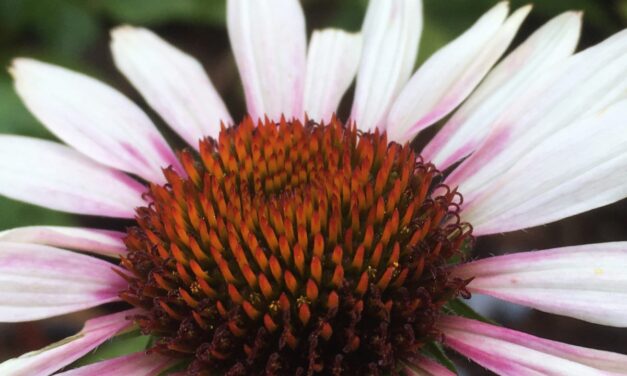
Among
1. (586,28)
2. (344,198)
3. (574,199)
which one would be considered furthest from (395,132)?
(586,28)

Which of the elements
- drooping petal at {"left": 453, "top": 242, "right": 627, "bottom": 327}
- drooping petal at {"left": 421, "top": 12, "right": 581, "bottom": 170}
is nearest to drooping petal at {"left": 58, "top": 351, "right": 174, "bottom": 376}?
drooping petal at {"left": 453, "top": 242, "right": 627, "bottom": 327}

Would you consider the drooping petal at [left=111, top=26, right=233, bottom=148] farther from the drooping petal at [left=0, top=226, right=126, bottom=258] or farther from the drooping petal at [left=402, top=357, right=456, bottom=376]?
the drooping petal at [left=402, top=357, right=456, bottom=376]

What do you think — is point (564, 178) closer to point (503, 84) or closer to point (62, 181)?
point (503, 84)

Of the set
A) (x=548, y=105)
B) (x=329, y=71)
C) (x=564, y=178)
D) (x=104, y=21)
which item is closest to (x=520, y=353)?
(x=564, y=178)

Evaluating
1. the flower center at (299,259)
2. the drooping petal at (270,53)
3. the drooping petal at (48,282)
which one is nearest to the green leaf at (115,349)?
the drooping petal at (48,282)

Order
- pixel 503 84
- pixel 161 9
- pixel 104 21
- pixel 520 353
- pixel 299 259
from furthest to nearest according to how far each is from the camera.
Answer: pixel 104 21, pixel 161 9, pixel 503 84, pixel 299 259, pixel 520 353

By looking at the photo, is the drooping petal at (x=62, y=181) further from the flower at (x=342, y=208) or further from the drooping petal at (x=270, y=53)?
the drooping petal at (x=270, y=53)

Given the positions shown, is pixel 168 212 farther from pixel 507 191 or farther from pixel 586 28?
pixel 586 28
